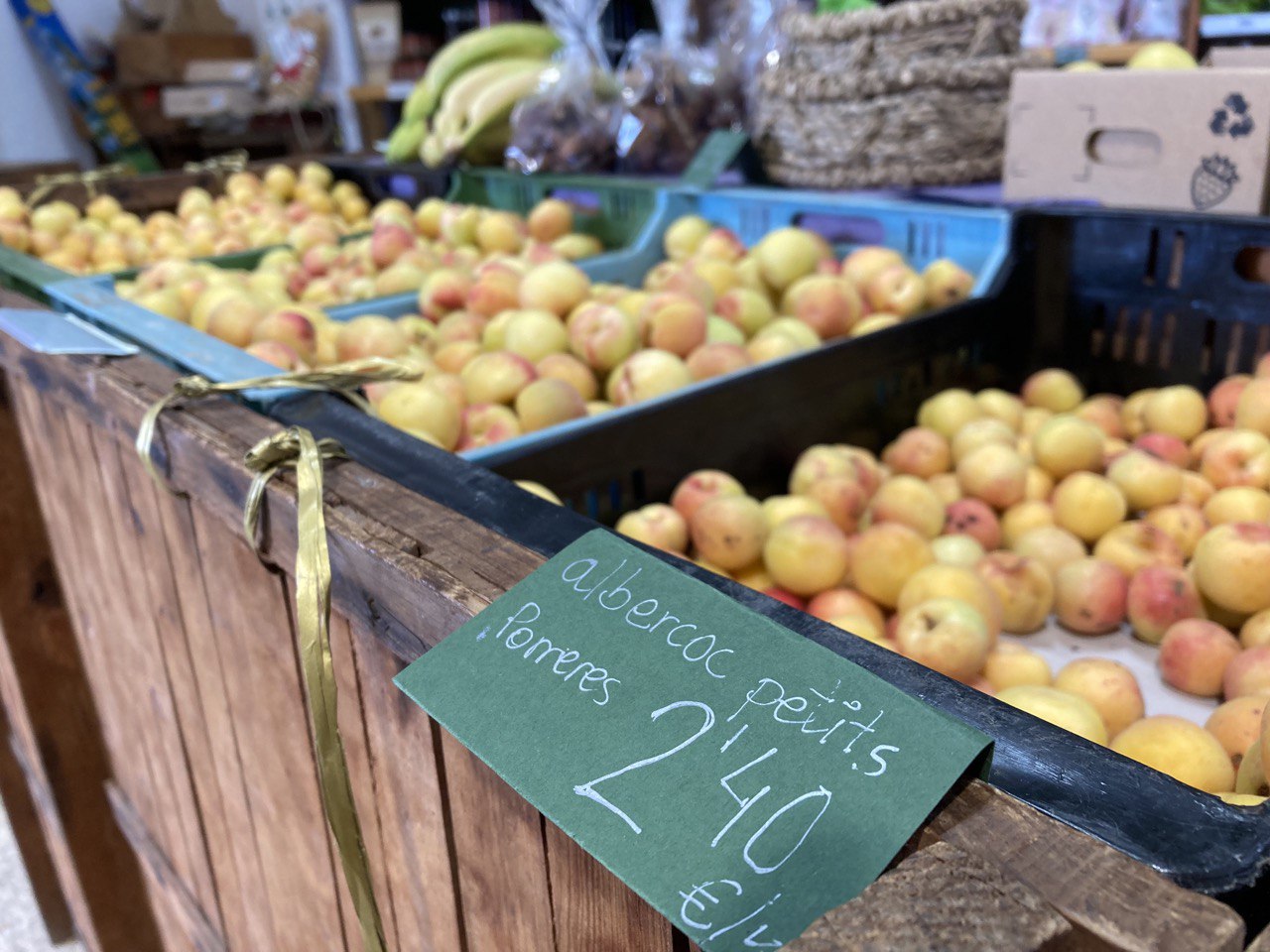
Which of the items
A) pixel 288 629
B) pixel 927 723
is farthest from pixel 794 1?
pixel 927 723

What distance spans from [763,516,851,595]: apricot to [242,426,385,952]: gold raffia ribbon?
0.52 meters

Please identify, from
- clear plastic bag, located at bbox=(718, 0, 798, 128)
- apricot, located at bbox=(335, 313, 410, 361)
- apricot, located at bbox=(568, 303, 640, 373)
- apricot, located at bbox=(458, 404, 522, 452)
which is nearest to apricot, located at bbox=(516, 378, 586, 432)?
apricot, located at bbox=(458, 404, 522, 452)

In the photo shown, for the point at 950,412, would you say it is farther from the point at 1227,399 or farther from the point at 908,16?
the point at 908,16

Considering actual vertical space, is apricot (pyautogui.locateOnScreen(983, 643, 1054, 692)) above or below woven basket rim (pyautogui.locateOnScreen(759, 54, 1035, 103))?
below

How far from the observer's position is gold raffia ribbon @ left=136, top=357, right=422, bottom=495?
86 cm

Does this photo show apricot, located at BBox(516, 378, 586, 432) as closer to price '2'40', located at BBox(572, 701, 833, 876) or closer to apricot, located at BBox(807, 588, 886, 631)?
apricot, located at BBox(807, 588, 886, 631)

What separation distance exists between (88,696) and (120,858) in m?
0.30

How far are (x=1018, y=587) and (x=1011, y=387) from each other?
58 cm

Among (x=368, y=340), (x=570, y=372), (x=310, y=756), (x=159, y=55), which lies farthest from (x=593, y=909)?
(x=159, y=55)

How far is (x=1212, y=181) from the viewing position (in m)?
1.31

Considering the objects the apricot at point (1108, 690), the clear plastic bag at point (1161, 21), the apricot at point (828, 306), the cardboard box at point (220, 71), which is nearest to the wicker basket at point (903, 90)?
the apricot at point (828, 306)

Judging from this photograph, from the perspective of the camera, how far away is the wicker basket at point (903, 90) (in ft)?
5.41

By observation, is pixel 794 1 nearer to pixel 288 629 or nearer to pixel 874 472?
pixel 874 472

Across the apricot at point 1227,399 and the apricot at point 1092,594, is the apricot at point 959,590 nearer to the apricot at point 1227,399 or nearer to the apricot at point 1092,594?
the apricot at point 1092,594
